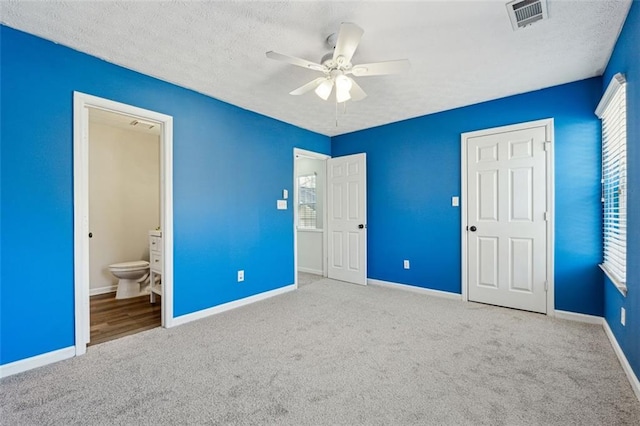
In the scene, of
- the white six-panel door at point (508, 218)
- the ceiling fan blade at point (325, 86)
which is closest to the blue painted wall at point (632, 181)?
the white six-panel door at point (508, 218)

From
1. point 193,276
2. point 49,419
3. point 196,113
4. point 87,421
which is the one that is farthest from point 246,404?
point 196,113

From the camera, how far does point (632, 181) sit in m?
1.96

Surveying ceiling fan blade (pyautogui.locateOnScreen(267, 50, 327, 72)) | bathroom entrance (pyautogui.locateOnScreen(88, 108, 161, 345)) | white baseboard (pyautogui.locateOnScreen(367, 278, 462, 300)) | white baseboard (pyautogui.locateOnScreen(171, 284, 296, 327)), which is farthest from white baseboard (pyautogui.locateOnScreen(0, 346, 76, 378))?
white baseboard (pyautogui.locateOnScreen(367, 278, 462, 300))

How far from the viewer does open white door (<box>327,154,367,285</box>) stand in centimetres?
467

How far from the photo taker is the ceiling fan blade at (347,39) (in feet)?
5.85

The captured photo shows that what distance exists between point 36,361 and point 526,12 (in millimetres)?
4163

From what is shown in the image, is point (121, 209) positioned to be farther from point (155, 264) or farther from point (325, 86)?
point (325, 86)

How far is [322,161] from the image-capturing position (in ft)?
18.2

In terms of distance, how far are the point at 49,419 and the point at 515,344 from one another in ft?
10.6

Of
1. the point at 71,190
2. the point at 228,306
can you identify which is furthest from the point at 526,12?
the point at 228,306

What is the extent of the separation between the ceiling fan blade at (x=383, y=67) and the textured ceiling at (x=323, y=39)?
251mm

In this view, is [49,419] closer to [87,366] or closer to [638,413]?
[87,366]

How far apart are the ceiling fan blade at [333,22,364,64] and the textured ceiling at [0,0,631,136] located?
0.61ft

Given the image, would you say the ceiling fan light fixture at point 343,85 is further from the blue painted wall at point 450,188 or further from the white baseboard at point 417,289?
the white baseboard at point 417,289
